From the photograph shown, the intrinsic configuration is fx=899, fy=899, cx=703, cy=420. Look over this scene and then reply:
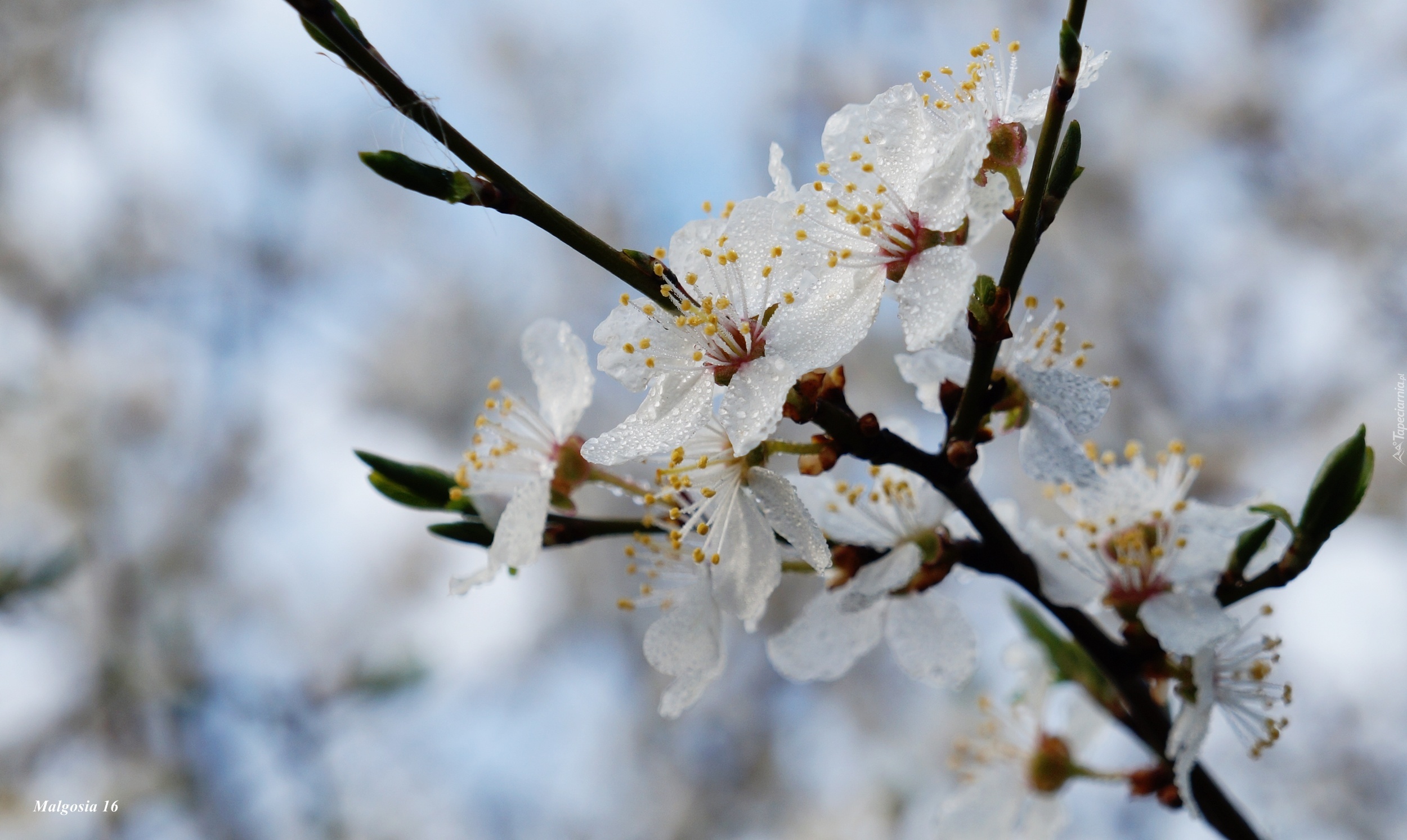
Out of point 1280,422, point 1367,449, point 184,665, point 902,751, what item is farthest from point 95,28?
point 1280,422

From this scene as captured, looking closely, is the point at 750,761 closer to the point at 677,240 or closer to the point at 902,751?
the point at 902,751

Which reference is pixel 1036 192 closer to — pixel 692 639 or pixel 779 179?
pixel 779 179

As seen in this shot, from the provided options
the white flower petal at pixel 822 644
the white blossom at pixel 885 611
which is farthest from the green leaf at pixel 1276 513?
the white flower petal at pixel 822 644

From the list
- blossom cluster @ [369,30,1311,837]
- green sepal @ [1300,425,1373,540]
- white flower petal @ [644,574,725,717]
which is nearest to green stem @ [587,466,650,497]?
blossom cluster @ [369,30,1311,837]

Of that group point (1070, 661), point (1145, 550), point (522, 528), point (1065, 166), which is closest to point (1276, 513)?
point (1145, 550)

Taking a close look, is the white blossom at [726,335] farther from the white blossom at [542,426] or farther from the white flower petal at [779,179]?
the white blossom at [542,426]
